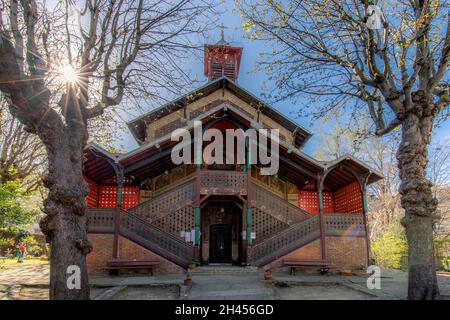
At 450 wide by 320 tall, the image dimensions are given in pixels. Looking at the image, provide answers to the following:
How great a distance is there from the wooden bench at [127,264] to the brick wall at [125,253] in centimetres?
35

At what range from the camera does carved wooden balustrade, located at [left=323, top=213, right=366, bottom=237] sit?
16781mm

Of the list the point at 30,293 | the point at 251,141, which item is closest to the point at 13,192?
the point at 30,293

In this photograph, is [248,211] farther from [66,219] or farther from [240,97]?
[66,219]

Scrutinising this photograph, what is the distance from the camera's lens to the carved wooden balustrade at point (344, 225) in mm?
16781

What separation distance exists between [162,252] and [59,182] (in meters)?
9.10

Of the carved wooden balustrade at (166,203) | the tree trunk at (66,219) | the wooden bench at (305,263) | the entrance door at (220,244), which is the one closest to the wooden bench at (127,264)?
the carved wooden balustrade at (166,203)

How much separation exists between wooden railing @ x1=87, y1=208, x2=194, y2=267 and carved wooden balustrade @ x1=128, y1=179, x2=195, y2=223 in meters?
0.60

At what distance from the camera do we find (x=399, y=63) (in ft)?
29.0

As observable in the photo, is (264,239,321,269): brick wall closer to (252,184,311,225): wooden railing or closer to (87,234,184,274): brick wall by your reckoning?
(252,184,311,225): wooden railing

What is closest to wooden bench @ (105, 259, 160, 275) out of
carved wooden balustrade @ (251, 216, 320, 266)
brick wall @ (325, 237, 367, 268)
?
carved wooden balustrade @ (251, 216, 320, 266)

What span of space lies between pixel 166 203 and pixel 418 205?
36.4 ft

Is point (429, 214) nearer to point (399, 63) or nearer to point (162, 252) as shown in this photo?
point (399, 63)

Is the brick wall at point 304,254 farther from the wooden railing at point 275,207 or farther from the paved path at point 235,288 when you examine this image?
the paved path at point 235,288

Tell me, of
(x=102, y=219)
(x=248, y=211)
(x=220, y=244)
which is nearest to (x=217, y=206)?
(x=220, y=244)
